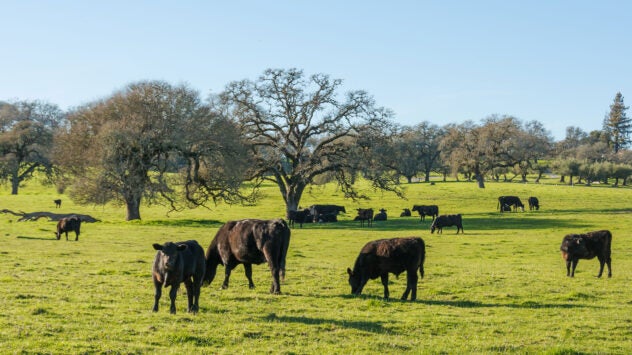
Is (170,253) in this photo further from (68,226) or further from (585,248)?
(68,226)

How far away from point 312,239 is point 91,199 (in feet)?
55.2

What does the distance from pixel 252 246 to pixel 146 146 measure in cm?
2973

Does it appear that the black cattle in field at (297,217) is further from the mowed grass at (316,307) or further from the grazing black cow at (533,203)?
the grazing black cow at (533,203)

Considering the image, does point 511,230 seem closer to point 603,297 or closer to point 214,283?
point 603,297

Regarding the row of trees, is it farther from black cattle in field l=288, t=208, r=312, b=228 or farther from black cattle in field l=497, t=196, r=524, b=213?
black cattle in field l=497, t=196, r=524, b=213

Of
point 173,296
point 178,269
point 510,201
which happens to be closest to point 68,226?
point 173,296

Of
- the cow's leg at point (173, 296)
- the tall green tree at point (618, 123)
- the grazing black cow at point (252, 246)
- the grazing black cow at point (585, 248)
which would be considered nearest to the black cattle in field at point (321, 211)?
the grazing black cow at point (585, 248)

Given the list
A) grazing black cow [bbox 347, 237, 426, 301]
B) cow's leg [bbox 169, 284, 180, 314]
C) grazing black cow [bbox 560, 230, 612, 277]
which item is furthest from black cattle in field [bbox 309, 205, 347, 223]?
cow's leg [bbox 169, 284, 180, 314]

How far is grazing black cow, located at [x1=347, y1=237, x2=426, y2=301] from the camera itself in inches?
583

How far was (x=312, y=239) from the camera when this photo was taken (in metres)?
35.2

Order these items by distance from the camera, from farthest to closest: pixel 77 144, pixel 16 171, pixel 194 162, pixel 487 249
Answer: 1. pixel 16 171
2. pixel 194 162
3. pixel 77 144
4. pixel 487 249

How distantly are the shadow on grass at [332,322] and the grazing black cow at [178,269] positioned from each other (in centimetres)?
169

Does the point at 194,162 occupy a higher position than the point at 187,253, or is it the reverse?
the point at 194,162

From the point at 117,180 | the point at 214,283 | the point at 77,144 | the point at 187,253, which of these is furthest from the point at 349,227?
the point at 187,253
